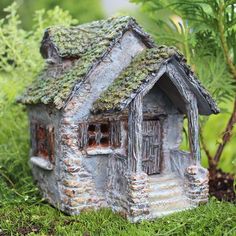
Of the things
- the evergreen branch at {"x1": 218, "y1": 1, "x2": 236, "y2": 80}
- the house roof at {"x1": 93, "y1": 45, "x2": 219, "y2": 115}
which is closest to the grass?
the house roof at {"x1": 93, "y1": 45, "x2": 219, "y2": 115}

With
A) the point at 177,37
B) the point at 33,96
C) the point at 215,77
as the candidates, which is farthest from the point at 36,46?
the point at 215,77

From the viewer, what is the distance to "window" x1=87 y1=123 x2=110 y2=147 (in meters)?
7.55

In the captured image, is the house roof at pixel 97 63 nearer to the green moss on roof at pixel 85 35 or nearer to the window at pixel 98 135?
the green moss on roof at pixel 85 35

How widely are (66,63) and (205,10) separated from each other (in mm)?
2580

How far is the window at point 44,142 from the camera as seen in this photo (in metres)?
7.85

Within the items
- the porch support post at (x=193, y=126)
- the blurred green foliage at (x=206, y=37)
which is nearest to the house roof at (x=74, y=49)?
the blurred green foliage at (x=206, y=37)

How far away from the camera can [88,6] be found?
23438 millimetres

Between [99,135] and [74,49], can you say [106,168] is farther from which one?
[74,49]

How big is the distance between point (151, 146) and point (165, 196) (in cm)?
83

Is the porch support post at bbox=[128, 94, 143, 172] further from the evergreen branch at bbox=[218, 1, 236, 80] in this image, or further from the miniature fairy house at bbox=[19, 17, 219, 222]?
the evergreen branch at bbox=[218, 1, 236, 80]

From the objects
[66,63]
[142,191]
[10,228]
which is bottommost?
[10,228]

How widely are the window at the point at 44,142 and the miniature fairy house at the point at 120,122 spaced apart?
2 centimetres

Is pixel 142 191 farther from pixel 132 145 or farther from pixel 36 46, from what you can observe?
pixel 36 46

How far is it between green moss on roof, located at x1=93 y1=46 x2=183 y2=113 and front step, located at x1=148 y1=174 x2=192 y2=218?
1.44 metres
